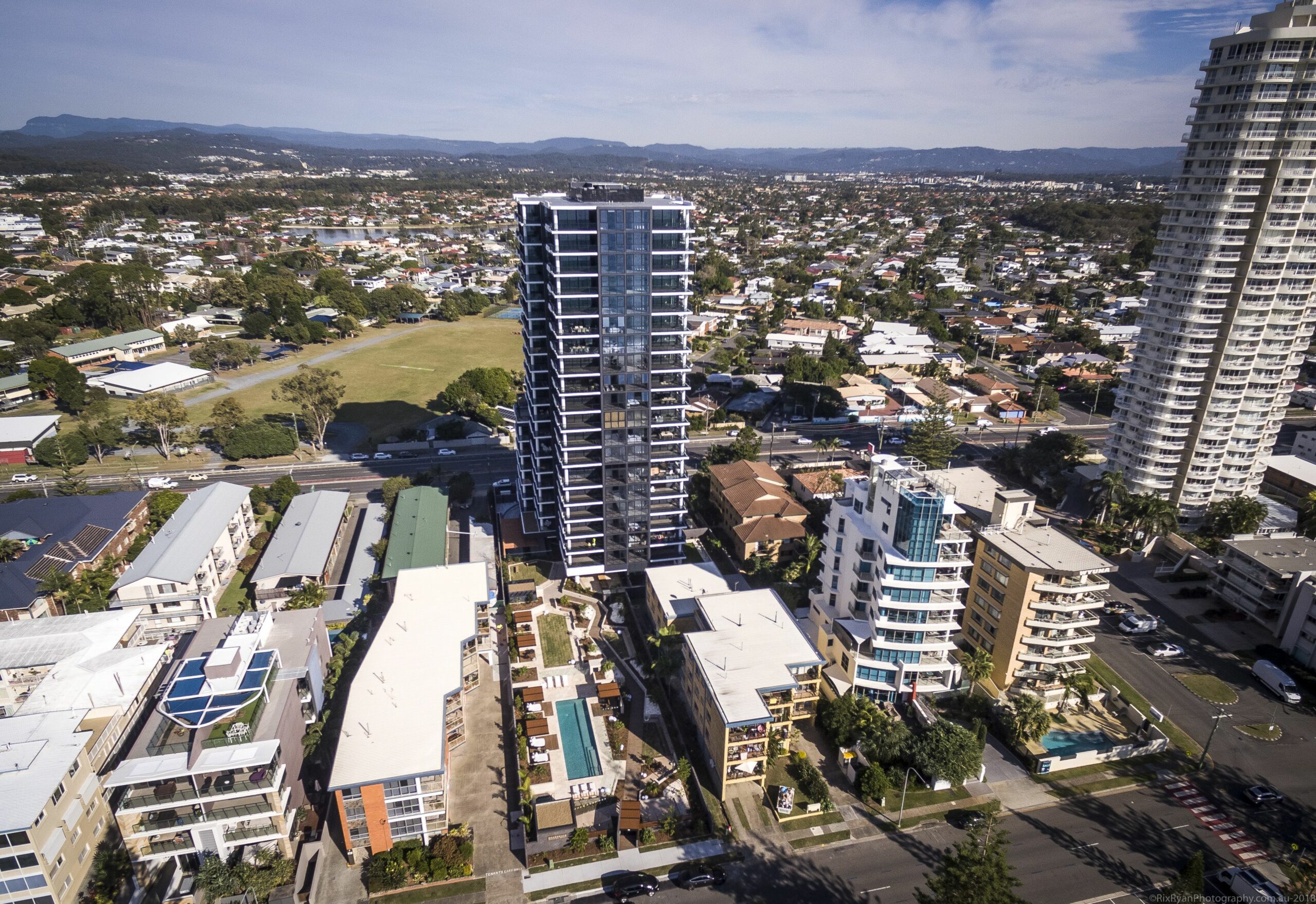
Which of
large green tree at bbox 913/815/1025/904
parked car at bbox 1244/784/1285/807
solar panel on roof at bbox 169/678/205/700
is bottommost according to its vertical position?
parked car at bbox 1244/784/1285/807

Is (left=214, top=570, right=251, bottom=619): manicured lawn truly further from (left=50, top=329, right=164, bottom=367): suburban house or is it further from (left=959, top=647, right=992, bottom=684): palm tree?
(left=50, top=329, right=164, bottom=367): suburban house

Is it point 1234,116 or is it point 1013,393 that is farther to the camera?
point 1013,393

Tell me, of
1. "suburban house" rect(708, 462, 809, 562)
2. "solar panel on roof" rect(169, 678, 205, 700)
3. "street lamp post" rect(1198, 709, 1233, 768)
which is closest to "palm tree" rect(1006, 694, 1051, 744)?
"street lamp post" rect(1198, 709, 1233, 768)

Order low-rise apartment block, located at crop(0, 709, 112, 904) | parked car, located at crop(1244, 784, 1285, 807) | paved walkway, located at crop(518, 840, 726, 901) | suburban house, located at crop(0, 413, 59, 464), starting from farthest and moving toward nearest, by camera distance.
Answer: suburban house, located at crop(0, 413, 59, 464) → parked car, located at crop(1244, 784, 1285, 807) → paved walkway, located at crop(518, 840, 726, 901) → low-rise apartment block, located at crop(0, 709, 112, 904)

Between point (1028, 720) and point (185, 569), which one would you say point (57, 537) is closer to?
point (185, 569)

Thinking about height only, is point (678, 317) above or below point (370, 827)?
above

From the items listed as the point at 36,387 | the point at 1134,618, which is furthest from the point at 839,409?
the point at 36,387

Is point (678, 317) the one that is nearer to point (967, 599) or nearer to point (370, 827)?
point (967, 599)
